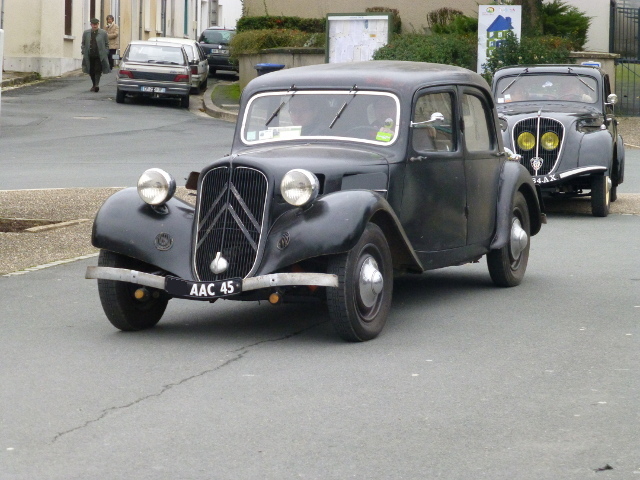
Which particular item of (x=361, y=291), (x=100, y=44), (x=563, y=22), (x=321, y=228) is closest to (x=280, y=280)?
(x=321, y=228)

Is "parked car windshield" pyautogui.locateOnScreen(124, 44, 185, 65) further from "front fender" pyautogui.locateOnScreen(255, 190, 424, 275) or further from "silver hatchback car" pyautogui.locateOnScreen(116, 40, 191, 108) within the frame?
"front fender" pyautogui.locateOnScreen(255, 190, 424, 275)

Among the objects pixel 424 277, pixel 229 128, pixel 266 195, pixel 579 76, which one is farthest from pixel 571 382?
pixel 229 128

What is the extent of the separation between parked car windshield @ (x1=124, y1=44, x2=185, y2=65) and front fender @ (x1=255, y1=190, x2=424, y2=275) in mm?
26709

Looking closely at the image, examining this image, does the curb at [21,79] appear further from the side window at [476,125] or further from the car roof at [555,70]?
the side window at [476,125]

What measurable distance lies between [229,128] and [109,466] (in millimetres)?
23853

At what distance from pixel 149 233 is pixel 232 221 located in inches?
21.8

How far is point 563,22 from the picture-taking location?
37938 mm

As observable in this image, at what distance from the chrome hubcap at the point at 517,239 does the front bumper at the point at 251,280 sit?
3.09 m

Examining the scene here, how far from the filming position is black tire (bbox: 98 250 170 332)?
7.77 metres

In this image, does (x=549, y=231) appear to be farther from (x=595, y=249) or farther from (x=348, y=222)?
(x=348, y=222)

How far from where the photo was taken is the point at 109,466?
196 inches

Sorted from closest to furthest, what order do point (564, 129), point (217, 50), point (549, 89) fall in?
point (564, 129) → point (549, 89) → point (217, 50)

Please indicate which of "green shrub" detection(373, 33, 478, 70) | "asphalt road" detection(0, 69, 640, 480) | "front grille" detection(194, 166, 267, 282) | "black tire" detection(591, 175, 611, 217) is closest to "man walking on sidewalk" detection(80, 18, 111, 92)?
"green shrub" detection(373, 33, 478, 70)

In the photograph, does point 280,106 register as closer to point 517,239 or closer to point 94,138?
point 517,239
